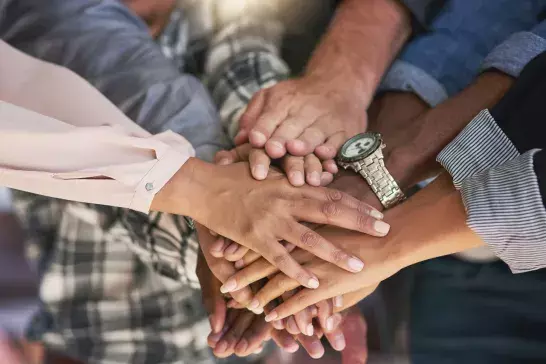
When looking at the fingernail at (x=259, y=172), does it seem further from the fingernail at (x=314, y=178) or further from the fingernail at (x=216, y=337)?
the fingernail at (x=216, y=337)

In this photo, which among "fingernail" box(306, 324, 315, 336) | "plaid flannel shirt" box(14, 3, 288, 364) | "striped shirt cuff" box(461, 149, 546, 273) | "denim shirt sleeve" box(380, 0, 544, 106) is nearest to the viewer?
"striped shirt cuff" box(461, 149, 546, 273)

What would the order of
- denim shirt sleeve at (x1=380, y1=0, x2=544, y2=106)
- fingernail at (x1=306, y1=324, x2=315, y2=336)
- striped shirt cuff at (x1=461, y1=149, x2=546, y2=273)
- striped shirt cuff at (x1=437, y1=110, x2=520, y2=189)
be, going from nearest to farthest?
striped shirt cuff at (x1=461, y1=149, x2=546, y2=273)
striped shirt cuff at (x1=437, y1=110, x2=520, y2=189)
fingernail at (x1=306, y1=324, x2=315, y2=336)
denim shirt sleeve at (x1=380, y1=0, x2=544, y2=106)

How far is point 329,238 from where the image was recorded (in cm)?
93

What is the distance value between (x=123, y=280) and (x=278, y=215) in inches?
18.0

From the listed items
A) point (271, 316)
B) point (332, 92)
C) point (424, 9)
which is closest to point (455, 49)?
point (424, 9)

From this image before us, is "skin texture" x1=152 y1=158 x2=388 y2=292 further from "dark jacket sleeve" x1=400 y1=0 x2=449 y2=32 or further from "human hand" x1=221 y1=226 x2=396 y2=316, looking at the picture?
"dark jacket sleeve" x1=400 y1=0 x2=449 y2=32

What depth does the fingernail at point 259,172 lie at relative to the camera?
943 millimetres

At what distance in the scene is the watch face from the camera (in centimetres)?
96

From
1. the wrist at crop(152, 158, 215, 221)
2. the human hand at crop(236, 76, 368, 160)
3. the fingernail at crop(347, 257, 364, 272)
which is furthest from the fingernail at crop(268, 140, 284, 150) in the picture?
the fingernail at crop(347, 257, 364, 272)

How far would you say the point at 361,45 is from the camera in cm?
113

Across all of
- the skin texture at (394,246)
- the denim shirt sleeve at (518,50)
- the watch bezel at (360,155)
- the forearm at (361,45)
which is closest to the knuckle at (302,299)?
the skin texture at (394,246)

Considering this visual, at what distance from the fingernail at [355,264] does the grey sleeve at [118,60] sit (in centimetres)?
32

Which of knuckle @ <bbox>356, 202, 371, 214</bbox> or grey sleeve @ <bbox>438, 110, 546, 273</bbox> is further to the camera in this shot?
knuckle @ <bbox>356, 202, 371, 214</bbox>

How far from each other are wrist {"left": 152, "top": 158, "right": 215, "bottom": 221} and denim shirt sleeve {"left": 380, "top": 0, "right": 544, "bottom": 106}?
1.27ft
